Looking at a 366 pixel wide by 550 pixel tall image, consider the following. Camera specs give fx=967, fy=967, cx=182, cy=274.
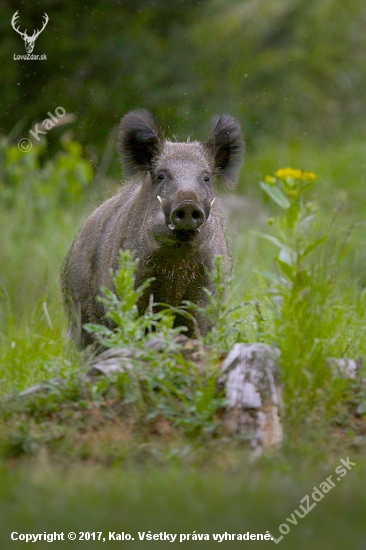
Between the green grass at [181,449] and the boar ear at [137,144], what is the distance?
1335 millimetres

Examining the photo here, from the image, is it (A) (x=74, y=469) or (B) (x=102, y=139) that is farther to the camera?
(B) (x=102, y=139)

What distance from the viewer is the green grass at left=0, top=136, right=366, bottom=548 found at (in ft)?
12.6

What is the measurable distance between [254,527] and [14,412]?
6.45 feet

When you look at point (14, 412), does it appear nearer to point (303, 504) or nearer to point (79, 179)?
point (303, 504)

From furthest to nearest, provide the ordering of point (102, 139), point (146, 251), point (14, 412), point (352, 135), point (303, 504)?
1. point (352, 135)
2. point (102, 139)
3. point (146, 251)
4. point (14, 412)
5. point (303, 504)

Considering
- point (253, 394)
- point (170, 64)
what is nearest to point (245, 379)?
point (253, 394)

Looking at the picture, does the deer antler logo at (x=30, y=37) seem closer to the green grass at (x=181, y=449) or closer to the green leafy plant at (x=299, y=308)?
the green grass at (x=181, y=449)

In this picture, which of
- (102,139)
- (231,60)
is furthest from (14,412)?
(231,60)

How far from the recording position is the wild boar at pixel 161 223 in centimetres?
701

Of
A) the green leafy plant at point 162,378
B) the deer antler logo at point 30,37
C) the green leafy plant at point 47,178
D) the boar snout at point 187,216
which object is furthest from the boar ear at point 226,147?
the deer antler logo at point 30,37

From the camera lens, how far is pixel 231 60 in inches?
685

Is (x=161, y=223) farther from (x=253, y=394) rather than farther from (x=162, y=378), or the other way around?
(x=253, y=394)

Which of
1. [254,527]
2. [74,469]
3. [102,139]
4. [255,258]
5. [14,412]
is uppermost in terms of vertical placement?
[102,139]

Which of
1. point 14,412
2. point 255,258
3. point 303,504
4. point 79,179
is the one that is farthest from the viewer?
point 79,179
